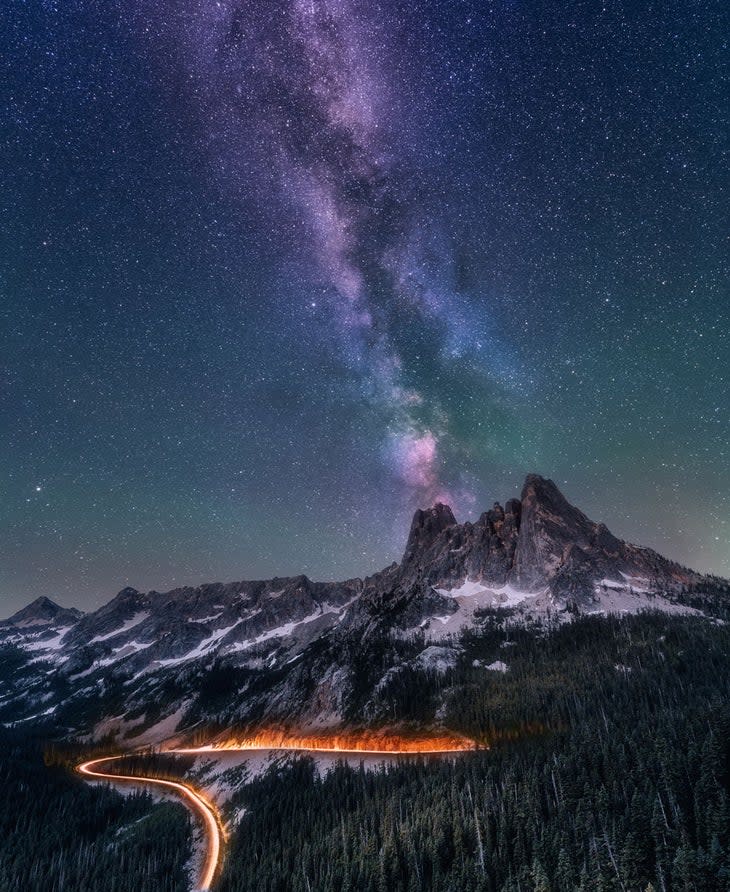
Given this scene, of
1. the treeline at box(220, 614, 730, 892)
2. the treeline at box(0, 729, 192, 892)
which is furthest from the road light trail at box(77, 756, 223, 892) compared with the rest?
the treeline at box(220, 614, 730, 892)

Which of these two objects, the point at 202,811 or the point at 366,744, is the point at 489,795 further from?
the point at 366,744

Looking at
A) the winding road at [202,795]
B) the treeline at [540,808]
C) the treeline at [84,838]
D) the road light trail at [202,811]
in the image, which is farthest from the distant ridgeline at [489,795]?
the road light trail at [202,811]

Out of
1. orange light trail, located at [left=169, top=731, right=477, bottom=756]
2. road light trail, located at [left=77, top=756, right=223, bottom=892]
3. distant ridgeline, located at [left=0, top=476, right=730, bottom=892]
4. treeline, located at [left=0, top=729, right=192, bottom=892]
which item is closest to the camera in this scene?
distant ridgeline, located at [left=0, top=476, right=730, bottom=892]

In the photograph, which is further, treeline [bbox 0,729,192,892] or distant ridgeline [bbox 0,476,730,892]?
treeline [bbox 0,729,192,892]

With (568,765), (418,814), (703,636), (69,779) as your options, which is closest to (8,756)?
(69,779)

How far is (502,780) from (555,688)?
7002cm

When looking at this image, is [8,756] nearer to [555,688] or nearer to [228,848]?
[228,848]

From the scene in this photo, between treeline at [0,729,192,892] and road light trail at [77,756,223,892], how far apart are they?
4.48 metres

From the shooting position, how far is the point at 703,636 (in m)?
170

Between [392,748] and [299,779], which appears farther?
[392,748]

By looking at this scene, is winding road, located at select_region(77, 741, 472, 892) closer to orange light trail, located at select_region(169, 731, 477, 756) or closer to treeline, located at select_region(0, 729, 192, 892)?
orange light trail, located at select_region(169, 731, 477, 756)

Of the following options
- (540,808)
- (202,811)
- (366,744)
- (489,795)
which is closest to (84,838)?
(202,811)

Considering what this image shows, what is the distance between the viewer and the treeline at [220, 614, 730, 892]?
6506 cm

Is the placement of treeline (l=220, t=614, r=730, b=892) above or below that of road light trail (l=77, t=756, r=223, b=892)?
above
